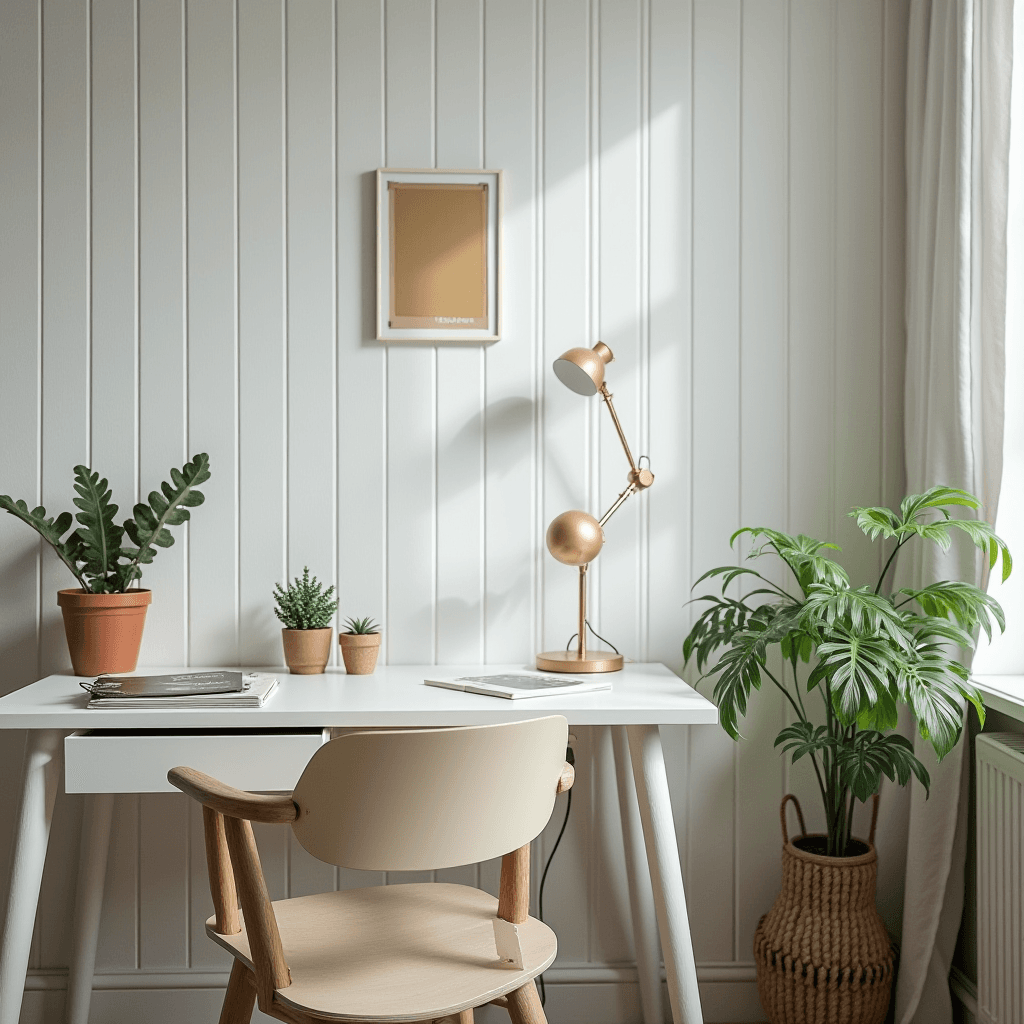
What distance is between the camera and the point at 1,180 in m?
2.00

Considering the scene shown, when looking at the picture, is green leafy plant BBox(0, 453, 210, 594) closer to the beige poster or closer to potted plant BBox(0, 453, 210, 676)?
potted plant BBox(0, 453, 210, 676)

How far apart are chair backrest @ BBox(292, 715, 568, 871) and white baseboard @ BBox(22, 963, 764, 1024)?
1.04 m

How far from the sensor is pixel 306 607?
191 cm

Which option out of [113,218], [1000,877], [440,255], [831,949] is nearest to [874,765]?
[1000,877]

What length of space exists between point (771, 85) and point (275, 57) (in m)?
1.08

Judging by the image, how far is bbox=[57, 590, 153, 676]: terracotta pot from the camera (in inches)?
71.3

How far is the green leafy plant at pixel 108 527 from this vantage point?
1.85m

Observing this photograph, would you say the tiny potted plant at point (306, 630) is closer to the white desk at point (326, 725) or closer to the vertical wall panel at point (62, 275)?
the white desk at point (326, 725)

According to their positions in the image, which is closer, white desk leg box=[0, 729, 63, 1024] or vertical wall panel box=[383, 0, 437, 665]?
white desk leg box=[0, 729, 63, 1024]

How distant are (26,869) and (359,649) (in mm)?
673

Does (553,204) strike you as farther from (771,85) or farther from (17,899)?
(17,899)

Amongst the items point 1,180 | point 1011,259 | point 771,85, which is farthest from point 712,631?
point 1,180

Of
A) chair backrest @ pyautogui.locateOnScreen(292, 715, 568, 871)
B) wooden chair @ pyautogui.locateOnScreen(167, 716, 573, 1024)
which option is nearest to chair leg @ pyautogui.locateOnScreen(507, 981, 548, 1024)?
wooden chair @ pyautogui.locateOnScreen(167, 716, 573, 1024)

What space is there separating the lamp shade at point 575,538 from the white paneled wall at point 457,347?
0.16 metres
